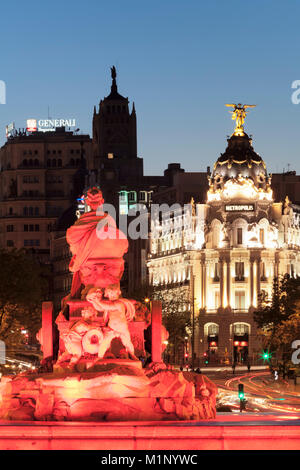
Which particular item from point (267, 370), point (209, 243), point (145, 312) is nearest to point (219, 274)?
point (209, 243)

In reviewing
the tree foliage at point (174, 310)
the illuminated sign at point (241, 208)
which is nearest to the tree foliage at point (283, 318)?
the tree foliage at point (174, 310)

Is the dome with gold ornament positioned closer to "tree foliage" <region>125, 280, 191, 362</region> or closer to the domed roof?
the domed roof

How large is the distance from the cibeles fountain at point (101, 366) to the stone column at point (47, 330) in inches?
1.3

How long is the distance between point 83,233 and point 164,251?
481ft

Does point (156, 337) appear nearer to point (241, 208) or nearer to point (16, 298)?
point (16, 298)

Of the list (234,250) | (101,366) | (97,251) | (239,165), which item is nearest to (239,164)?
(239,165)

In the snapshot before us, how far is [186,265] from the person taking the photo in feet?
601

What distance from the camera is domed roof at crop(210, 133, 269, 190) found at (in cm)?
17812

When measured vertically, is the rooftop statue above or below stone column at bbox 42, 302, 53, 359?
above

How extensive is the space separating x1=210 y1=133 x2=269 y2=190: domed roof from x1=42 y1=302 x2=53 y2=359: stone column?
429 feet

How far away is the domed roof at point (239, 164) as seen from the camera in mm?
178125

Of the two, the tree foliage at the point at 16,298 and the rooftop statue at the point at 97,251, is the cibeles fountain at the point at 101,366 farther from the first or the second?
the tree foliage at the point at 16,298

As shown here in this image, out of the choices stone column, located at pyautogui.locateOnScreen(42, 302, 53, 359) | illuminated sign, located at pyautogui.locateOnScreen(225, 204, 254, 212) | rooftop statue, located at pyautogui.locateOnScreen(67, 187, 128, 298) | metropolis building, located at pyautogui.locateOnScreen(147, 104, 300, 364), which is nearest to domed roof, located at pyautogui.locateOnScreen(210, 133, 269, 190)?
metropolis building, located at pyautogui.locateOnScreen(147, 104, 300, 364)

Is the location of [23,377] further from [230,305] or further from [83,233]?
[230,305]
